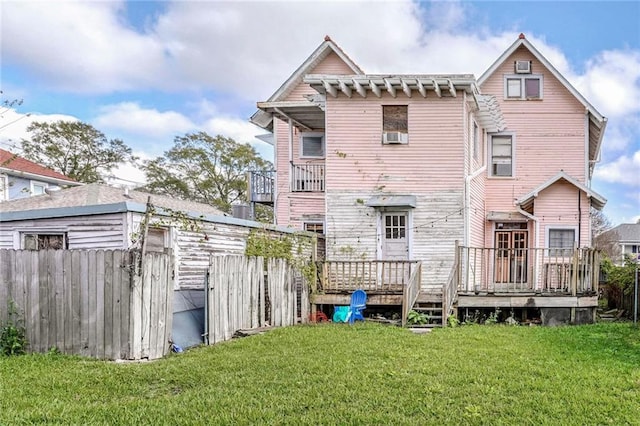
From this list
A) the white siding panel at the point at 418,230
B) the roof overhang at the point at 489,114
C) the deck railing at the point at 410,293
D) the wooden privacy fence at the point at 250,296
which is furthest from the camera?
the roof overhang at the point at 489,114

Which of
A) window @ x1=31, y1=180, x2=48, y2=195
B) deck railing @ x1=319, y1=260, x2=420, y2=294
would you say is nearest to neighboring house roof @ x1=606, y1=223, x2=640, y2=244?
deck railing @ x1=319, y1=260, x2=420, y2=294

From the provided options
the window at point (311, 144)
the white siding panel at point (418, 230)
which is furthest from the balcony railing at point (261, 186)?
the white siding panel at point (418, 230)

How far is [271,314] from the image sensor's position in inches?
439

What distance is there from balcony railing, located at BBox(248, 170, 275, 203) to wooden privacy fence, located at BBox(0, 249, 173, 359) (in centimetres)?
1103

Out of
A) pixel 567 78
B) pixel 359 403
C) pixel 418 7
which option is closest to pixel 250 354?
pixel 359 403

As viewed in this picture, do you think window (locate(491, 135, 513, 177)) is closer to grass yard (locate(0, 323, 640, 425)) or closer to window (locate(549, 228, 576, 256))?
window (locate(549, 228, 576, 256))

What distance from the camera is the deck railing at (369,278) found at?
12914 millimetres

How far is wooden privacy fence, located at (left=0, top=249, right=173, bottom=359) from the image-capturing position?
741 centimetres

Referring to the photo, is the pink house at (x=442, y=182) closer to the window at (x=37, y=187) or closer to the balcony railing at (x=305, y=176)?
the balcony railing at (x=305, y=176)

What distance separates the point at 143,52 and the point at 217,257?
6.56 metres

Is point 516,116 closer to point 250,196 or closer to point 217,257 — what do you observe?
point 250,196

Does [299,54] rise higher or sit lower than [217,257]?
higher

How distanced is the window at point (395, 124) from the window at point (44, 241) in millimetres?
8827

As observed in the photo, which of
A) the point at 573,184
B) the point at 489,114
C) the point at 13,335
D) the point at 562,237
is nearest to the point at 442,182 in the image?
the point at 489,114
